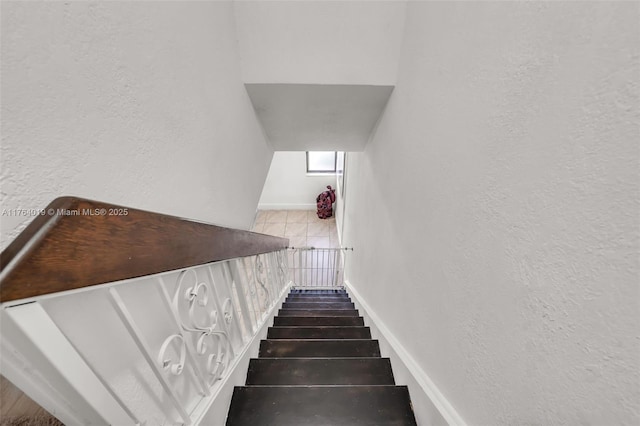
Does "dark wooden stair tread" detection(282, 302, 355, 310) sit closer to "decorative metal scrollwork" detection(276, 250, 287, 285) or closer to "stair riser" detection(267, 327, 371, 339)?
"decorative metal scrollwork" detection(276, 250, 287, 285)

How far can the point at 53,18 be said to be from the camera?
0.41 metres

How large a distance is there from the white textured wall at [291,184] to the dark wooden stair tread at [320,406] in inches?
191

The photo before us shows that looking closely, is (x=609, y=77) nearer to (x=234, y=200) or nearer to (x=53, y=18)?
(x=53, y=18)

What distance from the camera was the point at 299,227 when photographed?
5230 mm

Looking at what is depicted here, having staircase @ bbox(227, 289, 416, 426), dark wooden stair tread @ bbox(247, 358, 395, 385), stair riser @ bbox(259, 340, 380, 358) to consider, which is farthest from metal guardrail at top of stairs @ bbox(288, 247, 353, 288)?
dark wooden stair tread @ bbox(247, 358, 395, 385)

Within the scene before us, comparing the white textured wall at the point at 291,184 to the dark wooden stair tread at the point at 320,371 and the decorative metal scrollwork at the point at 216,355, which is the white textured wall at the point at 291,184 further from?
the decorative metal scrollwork at the point at 216,355

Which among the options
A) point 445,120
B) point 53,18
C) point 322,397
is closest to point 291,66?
point 445,120

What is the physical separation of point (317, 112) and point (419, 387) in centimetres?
173

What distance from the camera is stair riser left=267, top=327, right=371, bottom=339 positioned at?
1.60m

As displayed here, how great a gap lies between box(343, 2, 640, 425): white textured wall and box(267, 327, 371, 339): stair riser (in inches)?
33.7

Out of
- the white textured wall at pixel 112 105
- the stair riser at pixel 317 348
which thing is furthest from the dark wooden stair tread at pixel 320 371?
the white textured wall at pixel 112 105

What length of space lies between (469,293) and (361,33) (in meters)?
1.42

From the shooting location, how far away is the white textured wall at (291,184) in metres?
5.52

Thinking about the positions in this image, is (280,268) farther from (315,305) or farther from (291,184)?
(291,184)
